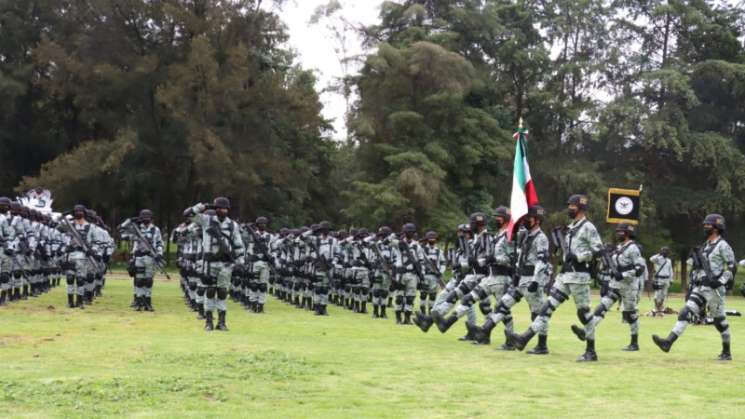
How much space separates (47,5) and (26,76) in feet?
12.9

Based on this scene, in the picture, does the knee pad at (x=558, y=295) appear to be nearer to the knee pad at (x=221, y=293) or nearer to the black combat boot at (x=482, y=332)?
the black combat boot at (x=482, y=332)

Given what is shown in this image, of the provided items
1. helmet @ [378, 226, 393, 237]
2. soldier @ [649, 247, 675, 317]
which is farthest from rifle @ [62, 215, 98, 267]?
soldier @ [649, 247, 675, 317]

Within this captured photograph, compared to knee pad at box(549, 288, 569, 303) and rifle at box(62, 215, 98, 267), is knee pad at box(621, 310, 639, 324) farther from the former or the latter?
rifle at box(62, 215, 98, 267)

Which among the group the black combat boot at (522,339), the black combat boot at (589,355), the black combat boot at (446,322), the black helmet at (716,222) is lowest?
the black combat boot at (589,355)

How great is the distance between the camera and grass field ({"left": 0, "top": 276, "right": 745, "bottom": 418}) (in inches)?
348

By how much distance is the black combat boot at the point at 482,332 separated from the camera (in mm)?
14308

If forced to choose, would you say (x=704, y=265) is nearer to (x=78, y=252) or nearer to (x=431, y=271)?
(x=431, y=271)

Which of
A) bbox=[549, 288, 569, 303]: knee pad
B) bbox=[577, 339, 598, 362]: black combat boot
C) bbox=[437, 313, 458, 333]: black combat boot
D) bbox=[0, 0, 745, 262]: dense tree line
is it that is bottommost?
bbox=[577, 339, 598, 362]: black combat boot

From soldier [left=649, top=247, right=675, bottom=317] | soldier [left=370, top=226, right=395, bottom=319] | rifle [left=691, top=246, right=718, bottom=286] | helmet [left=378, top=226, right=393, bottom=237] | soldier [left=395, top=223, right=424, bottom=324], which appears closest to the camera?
rifle [left=691, top=246, right=718, bottom=286]

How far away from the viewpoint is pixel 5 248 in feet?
66.4

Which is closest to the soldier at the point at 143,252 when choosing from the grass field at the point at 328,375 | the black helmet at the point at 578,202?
the grass field at the point at 328,375

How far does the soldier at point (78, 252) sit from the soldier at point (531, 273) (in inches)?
400

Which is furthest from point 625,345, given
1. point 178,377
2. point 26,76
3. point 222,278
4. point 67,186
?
point 26,76

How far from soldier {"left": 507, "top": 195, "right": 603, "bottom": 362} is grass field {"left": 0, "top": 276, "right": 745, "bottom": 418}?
443 millimetres
